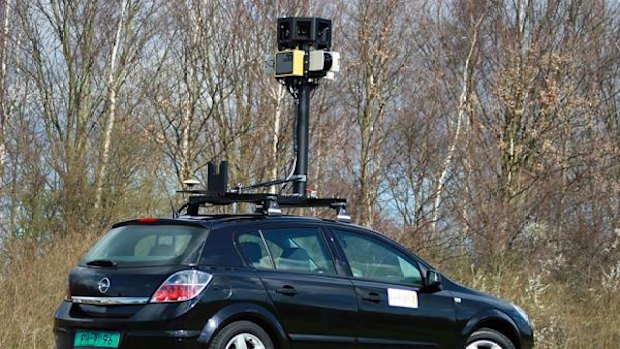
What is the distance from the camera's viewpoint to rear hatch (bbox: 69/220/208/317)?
8.71 m

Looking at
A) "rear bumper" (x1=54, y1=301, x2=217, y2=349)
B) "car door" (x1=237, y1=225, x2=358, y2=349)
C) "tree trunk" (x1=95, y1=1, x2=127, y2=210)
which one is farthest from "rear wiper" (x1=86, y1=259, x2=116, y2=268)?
"tree trunk" (x1=95, y1=1, x2=127, y2=210)

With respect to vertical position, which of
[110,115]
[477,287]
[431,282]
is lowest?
[477,287]

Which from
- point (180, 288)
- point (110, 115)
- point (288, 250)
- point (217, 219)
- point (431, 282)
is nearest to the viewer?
point (180, 288)

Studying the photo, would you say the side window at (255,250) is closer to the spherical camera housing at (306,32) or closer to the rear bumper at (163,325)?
the rear bumper at (163,325)

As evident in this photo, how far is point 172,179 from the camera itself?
2373 cm

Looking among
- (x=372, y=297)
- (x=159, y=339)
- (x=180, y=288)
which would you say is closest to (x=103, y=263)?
(x=180, y=288)

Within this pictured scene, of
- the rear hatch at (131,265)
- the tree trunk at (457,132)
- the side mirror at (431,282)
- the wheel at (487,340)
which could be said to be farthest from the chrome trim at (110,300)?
the tree trunk at (457,132)

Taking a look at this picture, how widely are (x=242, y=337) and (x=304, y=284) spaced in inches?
31.4

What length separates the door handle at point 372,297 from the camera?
9.77m

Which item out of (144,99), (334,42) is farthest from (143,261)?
(334,42)

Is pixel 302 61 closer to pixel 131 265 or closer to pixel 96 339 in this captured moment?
pixel 131 265

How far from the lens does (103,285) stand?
29.2 feet

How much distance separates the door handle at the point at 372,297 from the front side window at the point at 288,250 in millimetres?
352

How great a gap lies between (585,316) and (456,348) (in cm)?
751
